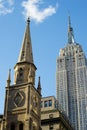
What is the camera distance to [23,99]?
7338 cm

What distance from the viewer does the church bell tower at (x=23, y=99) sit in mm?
71062

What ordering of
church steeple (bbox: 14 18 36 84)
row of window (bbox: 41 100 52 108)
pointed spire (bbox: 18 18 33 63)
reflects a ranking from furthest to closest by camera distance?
row of window (bbox: 41 100 52 108) → pointed spire (bbox: 18 18 33 63) → church steeple (bbox: 14 18 36 84)

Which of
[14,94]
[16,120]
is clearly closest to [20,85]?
[14,94]

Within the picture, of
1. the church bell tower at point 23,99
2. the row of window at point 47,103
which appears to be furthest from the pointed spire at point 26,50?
the row of window at point 47,103

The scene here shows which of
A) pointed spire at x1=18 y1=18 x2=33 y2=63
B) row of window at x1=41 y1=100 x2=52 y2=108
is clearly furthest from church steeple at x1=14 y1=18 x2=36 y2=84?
row of window at x1=41 y1=100 x2=52 y2=108

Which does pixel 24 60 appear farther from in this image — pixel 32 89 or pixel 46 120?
pixel 46 120

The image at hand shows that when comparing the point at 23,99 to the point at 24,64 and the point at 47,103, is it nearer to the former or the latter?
the point at 24,64

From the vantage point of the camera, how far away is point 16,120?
7169 cm

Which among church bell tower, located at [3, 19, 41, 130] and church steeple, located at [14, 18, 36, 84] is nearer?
church bell tower, located at [3, 19, 41, 130]

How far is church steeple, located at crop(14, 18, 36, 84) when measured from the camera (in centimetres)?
7750

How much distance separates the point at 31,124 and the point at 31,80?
9.81 meters

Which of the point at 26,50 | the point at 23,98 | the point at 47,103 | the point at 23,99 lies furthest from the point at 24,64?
the point at 47,103

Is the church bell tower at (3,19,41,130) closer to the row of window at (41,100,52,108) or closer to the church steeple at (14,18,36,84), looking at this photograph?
the church steeple at (14,18,36,84)

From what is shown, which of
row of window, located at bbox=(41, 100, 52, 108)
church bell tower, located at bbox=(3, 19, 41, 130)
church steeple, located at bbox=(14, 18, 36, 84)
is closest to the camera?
church bell tower, located at bbox=(3, 19, 41, 130)
